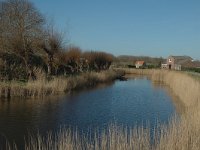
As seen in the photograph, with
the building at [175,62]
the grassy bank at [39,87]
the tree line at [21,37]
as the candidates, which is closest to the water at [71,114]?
the grassy bank at [39,87]

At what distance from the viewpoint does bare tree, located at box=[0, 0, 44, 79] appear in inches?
1211

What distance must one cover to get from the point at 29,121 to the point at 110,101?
9650 millimetres

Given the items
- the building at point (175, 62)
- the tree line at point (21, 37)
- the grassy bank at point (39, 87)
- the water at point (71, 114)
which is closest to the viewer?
the water at point (71, 114)

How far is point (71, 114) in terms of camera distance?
19.3m

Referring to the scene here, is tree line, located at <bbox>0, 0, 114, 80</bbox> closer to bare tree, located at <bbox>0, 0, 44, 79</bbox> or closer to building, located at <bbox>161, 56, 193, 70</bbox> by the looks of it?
bare tree, located at <bbox>0, 0, 44, 79</bbox>

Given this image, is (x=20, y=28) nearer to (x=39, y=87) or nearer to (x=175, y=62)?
(x=39, y=87)

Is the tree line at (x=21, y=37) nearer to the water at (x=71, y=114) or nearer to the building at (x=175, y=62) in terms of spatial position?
the water at (x=71, y=114)

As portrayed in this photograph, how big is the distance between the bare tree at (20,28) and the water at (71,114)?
6.99m

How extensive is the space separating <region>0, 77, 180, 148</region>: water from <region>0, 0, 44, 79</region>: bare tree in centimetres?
699

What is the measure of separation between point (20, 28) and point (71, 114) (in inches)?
544

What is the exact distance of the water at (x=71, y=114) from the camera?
50.5 ft

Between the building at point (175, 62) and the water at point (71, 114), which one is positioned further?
the building at point (175, 62)

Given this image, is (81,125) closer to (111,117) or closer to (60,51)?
(111,117)

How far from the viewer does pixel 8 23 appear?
31.0 meters
